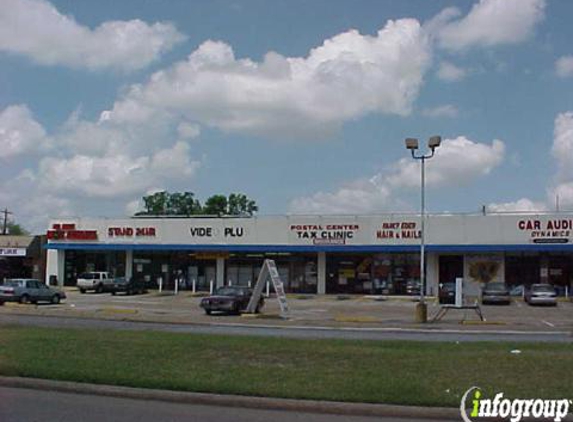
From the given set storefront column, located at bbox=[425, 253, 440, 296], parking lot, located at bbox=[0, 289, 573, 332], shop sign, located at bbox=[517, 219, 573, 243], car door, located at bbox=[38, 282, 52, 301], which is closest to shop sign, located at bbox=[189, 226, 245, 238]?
parking lot, located at bbox=[0, 289, 573, 332]

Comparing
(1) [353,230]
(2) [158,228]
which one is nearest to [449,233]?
(1) [353,230]

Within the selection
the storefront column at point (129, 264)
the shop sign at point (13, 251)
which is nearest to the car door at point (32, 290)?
the storefront column at point (129, 264)

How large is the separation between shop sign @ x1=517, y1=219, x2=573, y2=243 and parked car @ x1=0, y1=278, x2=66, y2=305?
30.3 meters

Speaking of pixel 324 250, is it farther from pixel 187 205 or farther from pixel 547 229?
pixel 187 205

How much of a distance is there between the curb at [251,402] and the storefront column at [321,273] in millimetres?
45002

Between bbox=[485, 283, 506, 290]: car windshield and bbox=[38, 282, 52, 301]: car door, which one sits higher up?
bbox=[485, 283, 506, 290]: car windshield

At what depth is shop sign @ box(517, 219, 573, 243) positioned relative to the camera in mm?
50844

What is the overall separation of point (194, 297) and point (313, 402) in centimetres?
4440

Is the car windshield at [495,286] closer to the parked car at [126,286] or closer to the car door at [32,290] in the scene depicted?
the parked car at [126,286]

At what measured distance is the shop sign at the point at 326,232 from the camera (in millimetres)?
55156

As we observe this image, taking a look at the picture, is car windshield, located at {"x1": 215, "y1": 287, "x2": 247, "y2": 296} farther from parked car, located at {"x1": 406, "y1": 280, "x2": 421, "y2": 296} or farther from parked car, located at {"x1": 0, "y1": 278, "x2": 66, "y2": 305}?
parked car, located at {"x1": 406, "y1": 280, "x2": 421, "y2": 296}

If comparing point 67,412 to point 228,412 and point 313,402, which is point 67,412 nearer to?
point 228,412

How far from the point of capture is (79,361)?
12766mm

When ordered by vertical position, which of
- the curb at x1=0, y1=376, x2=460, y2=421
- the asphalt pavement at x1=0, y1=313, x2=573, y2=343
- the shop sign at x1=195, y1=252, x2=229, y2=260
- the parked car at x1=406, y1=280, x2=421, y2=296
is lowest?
the asphalt pavement at x1=0, y1=313, x2=573, y2=343
